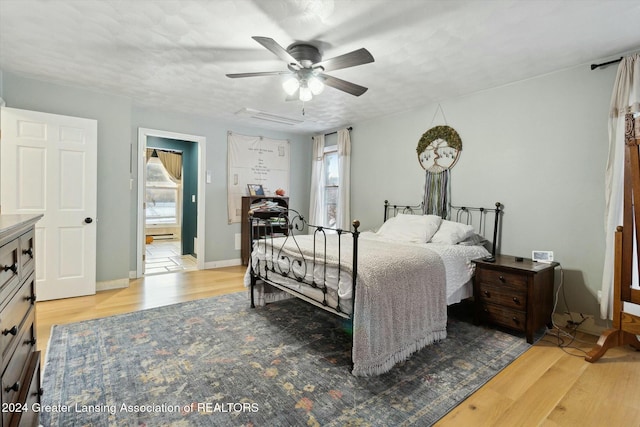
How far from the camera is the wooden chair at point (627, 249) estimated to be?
2162 mm

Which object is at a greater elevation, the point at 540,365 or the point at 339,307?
the point at 339,307

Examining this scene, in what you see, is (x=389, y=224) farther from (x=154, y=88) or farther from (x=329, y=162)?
(x=154, y=88)

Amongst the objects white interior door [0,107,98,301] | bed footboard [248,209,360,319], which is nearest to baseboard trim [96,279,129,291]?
white interior door [0,107,98,301]

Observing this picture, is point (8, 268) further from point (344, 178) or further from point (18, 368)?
point (344, 178)

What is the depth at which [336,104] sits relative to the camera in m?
4.21

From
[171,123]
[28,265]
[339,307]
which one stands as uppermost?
[171,123]

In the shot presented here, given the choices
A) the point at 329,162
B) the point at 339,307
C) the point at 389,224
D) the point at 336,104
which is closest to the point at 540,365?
the point at 339,307

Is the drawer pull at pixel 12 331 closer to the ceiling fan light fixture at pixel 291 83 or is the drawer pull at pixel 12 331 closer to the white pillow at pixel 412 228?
the ceiling fan light fixture at pixel 291 83

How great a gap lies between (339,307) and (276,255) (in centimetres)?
97

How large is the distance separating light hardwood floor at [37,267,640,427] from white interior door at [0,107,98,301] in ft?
1.83

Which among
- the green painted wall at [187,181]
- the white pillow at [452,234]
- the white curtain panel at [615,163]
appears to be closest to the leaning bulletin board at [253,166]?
the green painted wall at [187,181]

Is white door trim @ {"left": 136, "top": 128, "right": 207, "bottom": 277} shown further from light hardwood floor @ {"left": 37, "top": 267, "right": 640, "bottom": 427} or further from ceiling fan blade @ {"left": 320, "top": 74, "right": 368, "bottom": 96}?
ceiling fan blade @ {"left": 320, "top": 74, "right": 368, "bottom": 96}

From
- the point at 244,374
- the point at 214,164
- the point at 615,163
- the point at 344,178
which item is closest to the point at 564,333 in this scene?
the point at 615,163

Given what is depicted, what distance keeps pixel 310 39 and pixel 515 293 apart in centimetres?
280
